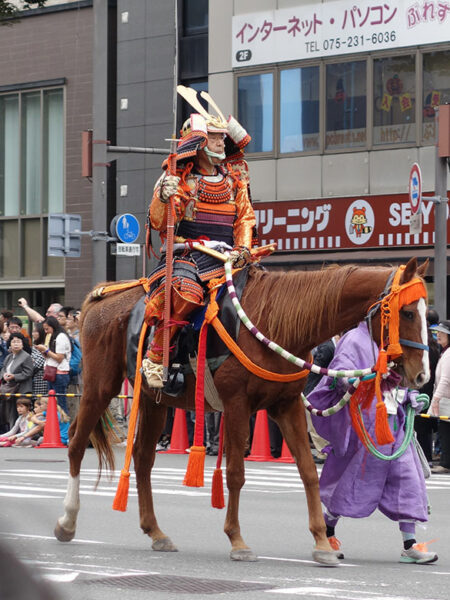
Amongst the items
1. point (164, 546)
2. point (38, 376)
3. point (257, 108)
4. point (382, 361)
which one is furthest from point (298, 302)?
point (257, 108)

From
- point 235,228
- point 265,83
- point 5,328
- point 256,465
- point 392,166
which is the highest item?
point 265,83

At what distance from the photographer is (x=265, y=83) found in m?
28.9

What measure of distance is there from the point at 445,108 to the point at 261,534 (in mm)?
12410

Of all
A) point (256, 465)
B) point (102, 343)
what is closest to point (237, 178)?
point (102, 343)

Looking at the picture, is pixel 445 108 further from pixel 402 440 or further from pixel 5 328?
pixel 402 440

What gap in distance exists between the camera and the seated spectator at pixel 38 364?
18.9 metres

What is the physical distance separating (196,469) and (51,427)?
38.3 feet

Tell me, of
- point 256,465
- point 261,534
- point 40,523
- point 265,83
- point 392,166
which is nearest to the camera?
point 40,523

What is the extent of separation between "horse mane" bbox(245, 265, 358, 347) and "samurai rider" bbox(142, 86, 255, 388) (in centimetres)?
36

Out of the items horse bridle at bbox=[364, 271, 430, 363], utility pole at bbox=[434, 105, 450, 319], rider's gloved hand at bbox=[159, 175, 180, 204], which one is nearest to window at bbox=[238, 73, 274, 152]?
utility pole at bbox=[434, 105, 450, 319]

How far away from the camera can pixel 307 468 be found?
698 cm

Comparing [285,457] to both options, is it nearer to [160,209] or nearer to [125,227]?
[125,227]

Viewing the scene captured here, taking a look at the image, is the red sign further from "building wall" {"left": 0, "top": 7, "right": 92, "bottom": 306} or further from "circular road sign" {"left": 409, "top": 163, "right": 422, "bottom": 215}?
"building wall" {"left": 0, "top": 7, "right": 92, "bottom": 306}

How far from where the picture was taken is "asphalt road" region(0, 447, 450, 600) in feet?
19.5
